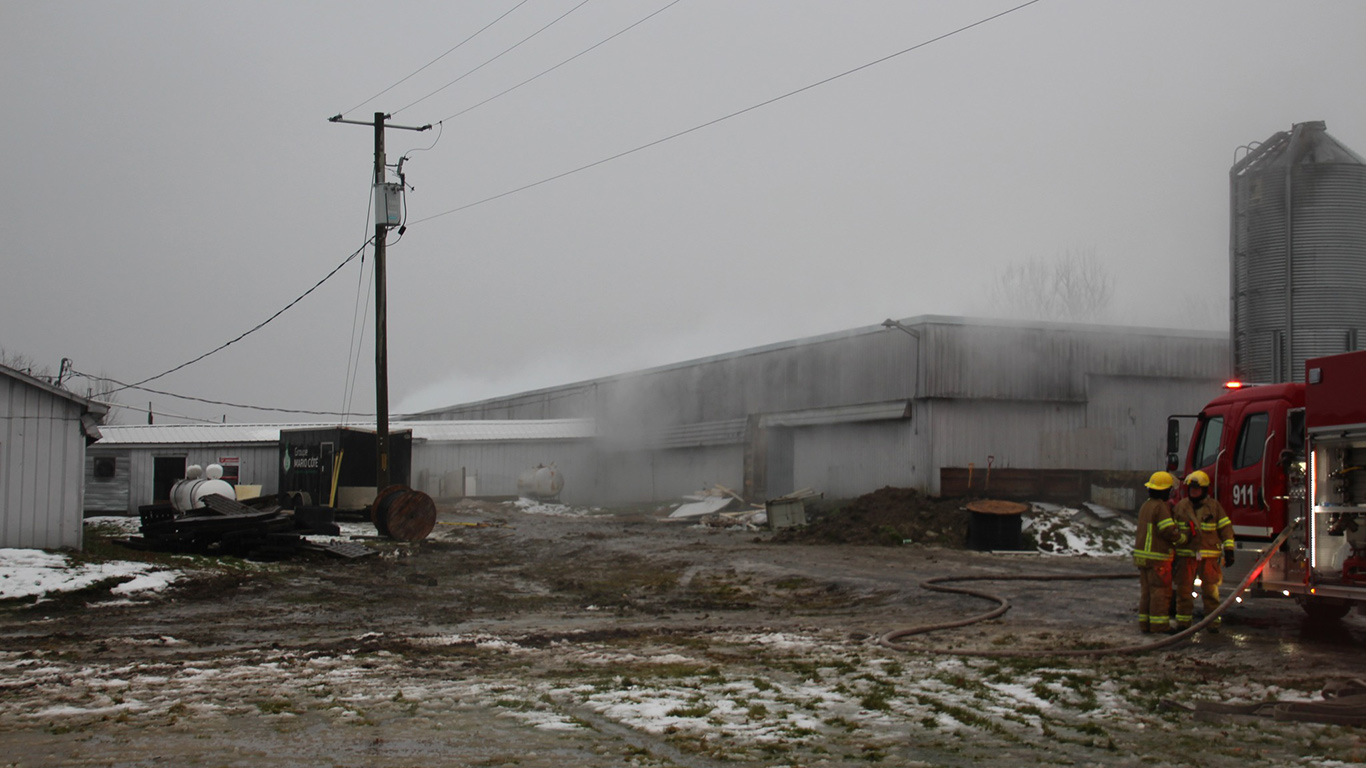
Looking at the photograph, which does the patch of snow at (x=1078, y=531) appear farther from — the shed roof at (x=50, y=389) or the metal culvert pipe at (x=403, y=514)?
the shed roof at (x=50, y=389)

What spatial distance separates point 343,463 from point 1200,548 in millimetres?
26741

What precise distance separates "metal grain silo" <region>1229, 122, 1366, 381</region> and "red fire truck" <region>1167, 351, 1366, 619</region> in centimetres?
617

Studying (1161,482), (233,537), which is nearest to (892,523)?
(233,537)

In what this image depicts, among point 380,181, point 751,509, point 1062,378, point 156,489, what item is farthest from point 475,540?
point 156,489

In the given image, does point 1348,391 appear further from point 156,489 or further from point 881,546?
point 156,489

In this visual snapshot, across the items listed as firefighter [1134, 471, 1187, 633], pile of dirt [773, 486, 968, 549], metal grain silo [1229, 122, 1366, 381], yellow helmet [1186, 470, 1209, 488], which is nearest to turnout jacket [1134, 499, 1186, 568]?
firefighter [1134, 471, 1187, 633]

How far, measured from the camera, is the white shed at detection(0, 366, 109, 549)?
1859cm

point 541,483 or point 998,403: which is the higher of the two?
point 998,403

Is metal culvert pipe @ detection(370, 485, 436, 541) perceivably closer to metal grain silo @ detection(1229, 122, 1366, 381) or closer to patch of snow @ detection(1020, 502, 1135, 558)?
patch of snow @ detection(1020, 502, 1135, 558)

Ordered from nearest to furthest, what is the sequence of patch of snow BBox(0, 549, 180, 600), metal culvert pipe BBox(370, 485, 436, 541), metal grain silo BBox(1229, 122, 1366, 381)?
1. patch of snow BBox(0, 549, 180, 600)
2. metal grain silo BBox(1229, 122, 1366, 381)
3. metal culvert pipe BBox(370, 485, 436, 541)

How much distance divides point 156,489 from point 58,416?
24720 mm

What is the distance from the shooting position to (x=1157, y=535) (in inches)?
445

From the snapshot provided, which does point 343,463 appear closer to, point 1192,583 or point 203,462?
point 203,462

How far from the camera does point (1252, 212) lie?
18766 millimetres
